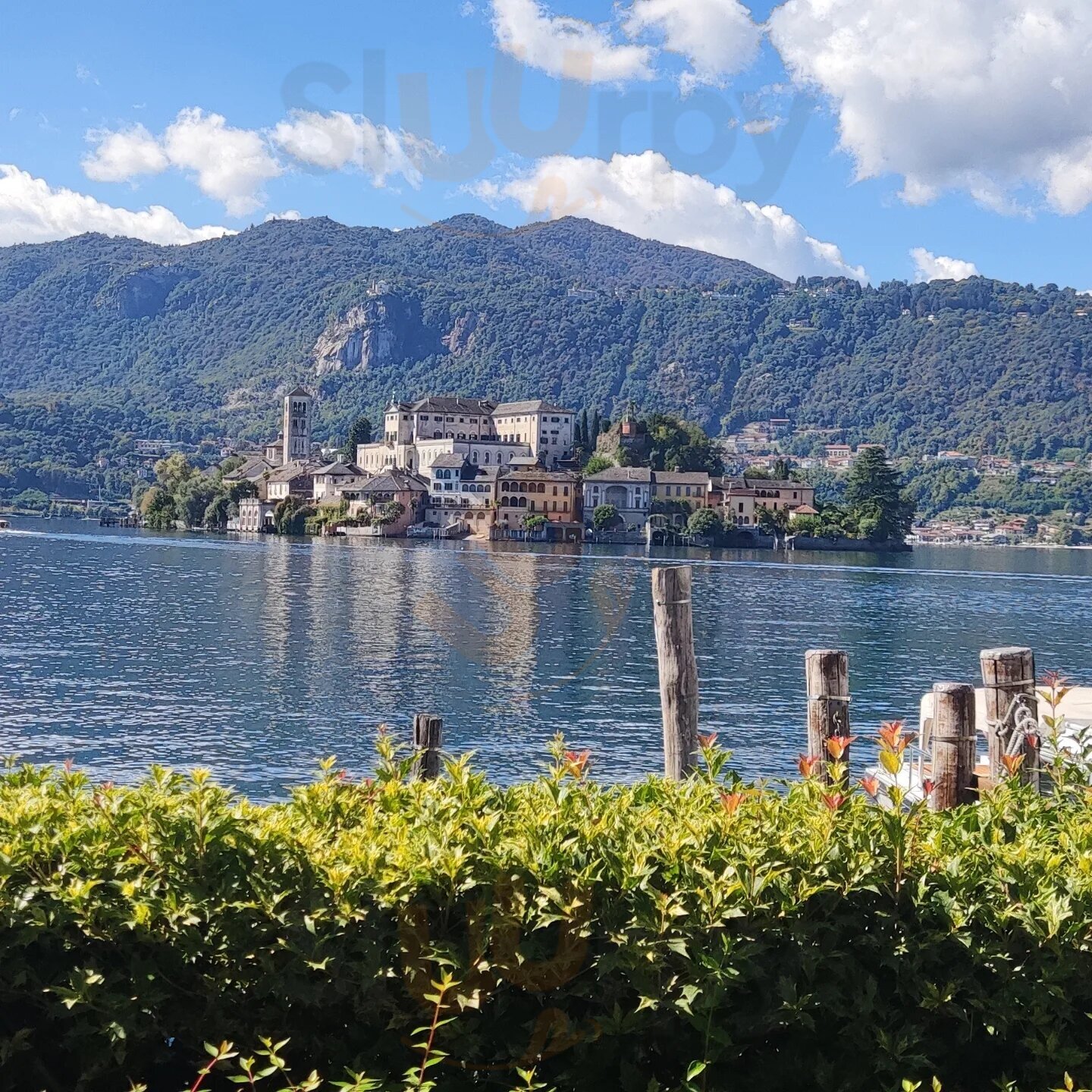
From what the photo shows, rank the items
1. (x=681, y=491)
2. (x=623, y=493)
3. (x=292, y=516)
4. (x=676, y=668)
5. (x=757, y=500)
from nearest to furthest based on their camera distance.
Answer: (x=676, y=668) → (x=623, y=493) → (x=757, y=500) → (x=681, y=491) → (x=292, y=516)

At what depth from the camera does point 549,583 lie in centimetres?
6288

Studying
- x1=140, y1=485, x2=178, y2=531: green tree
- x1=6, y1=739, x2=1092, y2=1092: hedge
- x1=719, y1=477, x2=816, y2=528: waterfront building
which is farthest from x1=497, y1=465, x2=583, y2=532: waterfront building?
x1=6, y1=739, x2=1092, y2=1092: hedge

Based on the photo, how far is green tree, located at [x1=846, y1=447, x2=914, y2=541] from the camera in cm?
12100

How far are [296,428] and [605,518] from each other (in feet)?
190

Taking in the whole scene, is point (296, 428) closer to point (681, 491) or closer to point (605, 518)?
point (605, 518)

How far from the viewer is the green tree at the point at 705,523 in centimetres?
12081

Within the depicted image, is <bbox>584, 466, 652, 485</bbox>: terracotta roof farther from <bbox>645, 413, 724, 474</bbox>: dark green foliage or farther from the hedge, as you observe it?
the hedge

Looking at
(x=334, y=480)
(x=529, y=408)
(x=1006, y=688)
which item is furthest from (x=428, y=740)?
(x=529, y=408)

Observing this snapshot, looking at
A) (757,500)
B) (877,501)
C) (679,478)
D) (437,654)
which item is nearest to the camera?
(437,654)

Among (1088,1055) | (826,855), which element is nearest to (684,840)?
(826,855)

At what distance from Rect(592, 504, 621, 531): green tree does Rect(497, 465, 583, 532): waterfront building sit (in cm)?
186

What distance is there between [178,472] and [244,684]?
416 ft

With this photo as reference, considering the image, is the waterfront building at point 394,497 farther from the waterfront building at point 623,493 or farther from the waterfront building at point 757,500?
the waterfront building at point 757,500

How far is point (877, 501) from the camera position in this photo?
401ft
